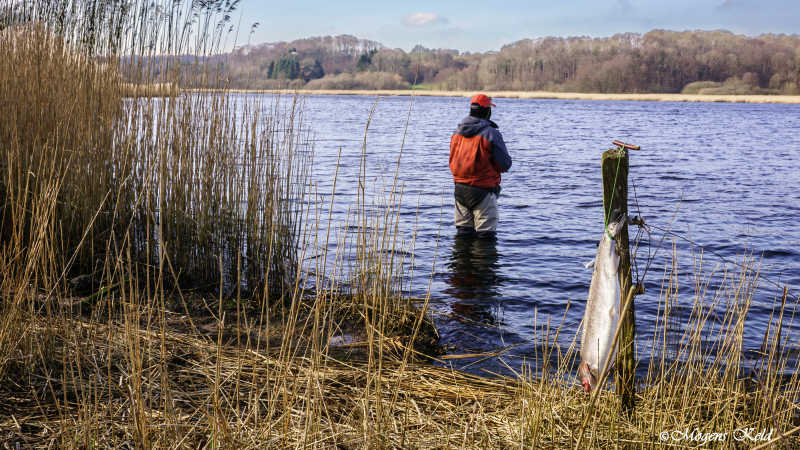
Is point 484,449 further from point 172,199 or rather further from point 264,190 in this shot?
point 172,199

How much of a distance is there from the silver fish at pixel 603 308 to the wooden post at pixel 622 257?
54 mm

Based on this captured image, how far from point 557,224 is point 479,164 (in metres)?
4.47

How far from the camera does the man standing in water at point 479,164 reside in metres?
8.03

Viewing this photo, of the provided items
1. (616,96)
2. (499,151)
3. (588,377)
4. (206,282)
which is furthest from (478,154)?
(616,96)

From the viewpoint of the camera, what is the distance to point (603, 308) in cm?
316

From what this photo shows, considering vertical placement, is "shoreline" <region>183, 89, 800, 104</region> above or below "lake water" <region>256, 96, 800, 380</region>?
above

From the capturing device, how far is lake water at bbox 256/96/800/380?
21.6ft

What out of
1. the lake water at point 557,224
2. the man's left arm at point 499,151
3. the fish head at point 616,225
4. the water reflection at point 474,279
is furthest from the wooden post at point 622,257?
the man's left arm at point 499,151

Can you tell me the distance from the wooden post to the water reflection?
2812mm

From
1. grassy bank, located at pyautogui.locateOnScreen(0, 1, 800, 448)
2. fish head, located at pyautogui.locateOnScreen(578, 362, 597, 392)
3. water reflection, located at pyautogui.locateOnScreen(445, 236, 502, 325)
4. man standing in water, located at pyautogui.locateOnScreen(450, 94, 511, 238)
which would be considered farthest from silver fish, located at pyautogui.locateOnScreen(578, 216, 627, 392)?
man standing in water, located at pyautogui.locateOnScreen(450, 94, 511, 238)

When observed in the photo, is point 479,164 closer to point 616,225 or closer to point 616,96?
point 616,225

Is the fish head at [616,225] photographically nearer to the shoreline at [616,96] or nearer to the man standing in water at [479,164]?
the man standing in water at [479,164]

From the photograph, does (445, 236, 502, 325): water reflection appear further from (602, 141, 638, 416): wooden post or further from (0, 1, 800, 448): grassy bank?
(602, 141, 638, 416): wooden post

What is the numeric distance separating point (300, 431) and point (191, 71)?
3714 mm
